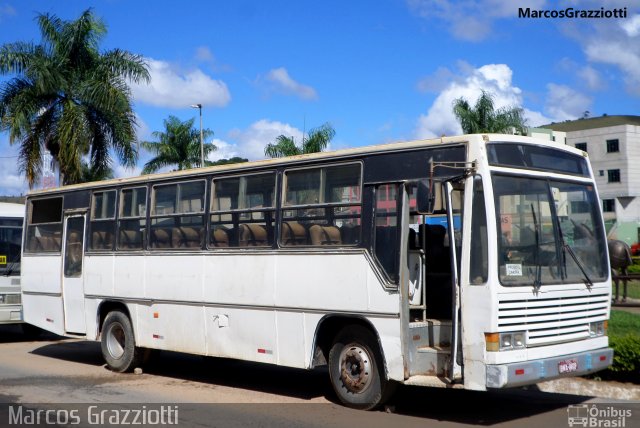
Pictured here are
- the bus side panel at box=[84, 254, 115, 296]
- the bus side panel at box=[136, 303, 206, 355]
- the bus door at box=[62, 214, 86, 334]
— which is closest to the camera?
the bus side panel at box=[136, 303, 206, 355]

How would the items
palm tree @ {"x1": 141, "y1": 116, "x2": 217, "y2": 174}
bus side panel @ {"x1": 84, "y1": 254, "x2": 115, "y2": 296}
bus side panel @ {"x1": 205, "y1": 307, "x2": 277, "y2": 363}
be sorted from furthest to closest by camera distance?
1. palm tree @ {"x1": 141, "y1": 116, "x2": 217, "y2": 174}
2. bus side panel @ {"x1": 84, "y1": 254, "x2": 115, "y2": 296}
3. bus side panel @ {"x1": 205, "y1": 307, "x2": 277, "y2": 363}

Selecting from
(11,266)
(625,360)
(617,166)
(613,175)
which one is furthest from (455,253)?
(613,175)

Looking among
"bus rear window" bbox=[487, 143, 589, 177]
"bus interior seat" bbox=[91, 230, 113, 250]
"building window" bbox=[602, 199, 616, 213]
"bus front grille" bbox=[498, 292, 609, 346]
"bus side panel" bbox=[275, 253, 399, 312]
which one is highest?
"building window" bbox=[602, 199, 616, 213]

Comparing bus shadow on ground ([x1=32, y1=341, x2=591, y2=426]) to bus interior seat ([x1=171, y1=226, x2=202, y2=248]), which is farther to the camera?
bus interior seat ([x1=171, y1=226, x2=202, y2=248])

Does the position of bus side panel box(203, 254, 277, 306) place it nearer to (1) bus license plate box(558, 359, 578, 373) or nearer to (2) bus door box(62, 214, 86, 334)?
(2) bus door box(62, 214, 86, 334)

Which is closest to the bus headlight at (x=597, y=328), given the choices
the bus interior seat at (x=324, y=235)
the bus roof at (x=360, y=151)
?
the bus roof at (x=360, y=151)

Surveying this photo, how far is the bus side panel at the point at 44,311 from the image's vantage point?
1379 cm

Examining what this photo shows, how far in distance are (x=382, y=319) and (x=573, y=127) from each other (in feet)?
210

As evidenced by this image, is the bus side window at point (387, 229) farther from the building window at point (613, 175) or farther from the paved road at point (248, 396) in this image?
the building window at point (613, 175)

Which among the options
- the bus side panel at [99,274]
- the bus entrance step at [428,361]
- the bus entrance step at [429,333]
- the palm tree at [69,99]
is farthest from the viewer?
the palm tree at [69,99]

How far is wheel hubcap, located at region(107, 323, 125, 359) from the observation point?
12875 millimetres

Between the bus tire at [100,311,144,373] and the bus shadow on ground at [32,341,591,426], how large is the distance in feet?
1.37

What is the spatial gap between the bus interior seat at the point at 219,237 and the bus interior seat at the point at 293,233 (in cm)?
121

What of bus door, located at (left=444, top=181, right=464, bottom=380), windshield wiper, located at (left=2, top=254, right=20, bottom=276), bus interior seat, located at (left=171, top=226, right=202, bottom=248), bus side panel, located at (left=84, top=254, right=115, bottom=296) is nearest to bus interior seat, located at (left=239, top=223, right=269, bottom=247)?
bus interior seat, located at (left=171, top=226, right=202, bottom=248)
